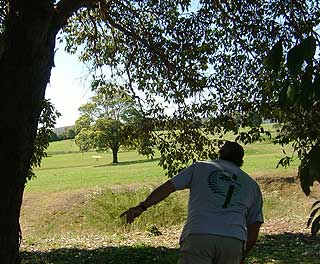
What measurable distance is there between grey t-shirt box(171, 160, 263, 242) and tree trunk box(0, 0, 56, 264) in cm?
184

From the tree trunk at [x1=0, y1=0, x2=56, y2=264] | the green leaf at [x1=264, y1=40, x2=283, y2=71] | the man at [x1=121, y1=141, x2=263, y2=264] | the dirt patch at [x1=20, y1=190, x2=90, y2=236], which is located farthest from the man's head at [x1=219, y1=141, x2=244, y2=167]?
the dirt patch at [x1=20, y1=190, x2=90, y2=236]

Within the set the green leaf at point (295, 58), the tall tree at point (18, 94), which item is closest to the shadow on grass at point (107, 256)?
the tall tree at point (18, 94)

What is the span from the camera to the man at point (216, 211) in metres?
3.59

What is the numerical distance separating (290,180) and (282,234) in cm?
768

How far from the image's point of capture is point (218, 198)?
3.67 metres

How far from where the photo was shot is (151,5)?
9227mm

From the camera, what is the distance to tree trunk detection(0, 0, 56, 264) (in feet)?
15.8

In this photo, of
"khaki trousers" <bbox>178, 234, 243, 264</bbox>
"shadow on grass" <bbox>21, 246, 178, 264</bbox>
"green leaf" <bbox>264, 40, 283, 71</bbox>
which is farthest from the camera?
"shadow on grass" <bbox>21, 246, 178, 264</bbox>

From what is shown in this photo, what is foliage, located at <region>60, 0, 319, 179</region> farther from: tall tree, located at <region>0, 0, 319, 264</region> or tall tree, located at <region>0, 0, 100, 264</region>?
tall tree, located at <region>0, 0, 100, 264</region>

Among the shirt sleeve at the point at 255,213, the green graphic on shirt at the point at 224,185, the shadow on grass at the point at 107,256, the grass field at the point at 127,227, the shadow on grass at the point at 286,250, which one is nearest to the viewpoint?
the green graphic on shirt at the point at 224,185

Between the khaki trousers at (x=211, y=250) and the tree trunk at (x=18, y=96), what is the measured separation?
201cm

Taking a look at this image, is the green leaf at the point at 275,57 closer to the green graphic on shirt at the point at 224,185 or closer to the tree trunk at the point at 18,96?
the green graphic on shirt at the point at 224,185

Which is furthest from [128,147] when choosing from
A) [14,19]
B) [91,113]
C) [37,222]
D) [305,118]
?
[91,113]

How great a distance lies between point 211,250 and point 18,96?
248 centimetres
